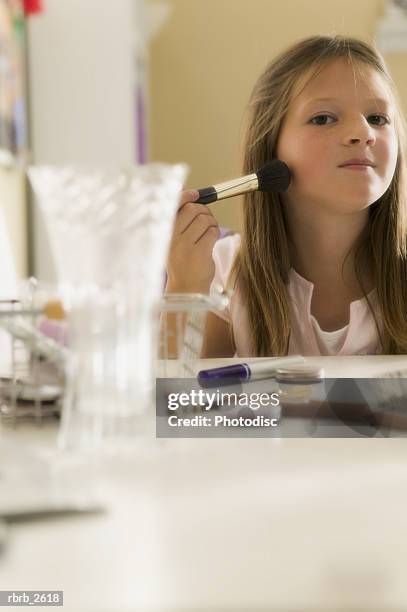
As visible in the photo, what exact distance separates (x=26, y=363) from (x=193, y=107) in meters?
2.01

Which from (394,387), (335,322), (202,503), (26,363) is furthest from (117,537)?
(335,322)

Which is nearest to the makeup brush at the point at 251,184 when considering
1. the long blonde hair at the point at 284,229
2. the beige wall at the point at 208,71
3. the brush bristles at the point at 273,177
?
the brush bristles at the point at 273,177

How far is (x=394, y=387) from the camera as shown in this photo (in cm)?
51

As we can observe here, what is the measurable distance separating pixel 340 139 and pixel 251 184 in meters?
0.14

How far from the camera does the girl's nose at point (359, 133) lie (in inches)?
33.8

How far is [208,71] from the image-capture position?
231 cm

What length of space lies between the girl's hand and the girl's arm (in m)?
0.06

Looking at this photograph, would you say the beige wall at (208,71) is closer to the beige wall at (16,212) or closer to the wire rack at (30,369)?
the beige wall at (16,212)

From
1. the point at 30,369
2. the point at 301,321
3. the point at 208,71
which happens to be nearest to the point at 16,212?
the point at 208,71

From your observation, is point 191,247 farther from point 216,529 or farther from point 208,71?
point 208,71

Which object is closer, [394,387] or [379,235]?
[394,387]

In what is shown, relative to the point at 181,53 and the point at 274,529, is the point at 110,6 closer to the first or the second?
the point at 181,53

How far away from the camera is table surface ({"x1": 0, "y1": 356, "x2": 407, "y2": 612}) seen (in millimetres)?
236

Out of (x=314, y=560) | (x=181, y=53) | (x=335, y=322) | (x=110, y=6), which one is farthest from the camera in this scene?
(x=181, y=53)
